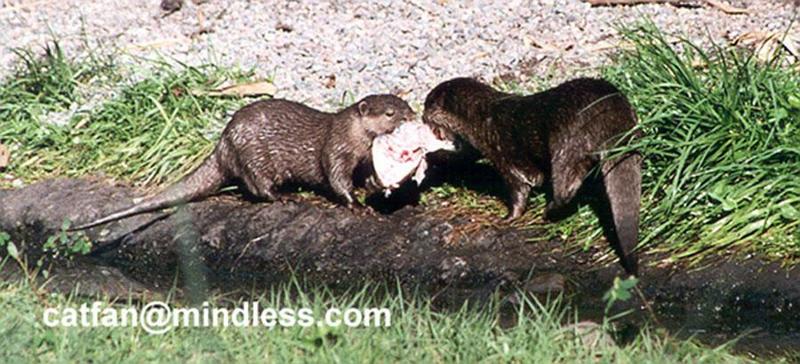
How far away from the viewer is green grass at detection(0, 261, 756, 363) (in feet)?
15.7

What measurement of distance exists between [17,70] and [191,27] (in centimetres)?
108

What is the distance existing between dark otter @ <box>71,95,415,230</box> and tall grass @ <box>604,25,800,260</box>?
1101 millimetres

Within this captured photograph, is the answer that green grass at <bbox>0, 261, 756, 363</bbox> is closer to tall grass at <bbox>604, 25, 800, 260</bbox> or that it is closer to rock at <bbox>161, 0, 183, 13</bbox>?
tall grass at <bbox>604, 25, 800, 260</bbox>

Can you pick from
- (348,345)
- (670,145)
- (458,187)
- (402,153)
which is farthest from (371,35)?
(348,345)

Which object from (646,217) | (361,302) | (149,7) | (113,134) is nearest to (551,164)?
(646,217)

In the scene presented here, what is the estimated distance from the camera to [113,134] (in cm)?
801

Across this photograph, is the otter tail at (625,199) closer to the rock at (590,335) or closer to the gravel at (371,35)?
the rock at (590,335)

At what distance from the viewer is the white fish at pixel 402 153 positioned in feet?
22.7

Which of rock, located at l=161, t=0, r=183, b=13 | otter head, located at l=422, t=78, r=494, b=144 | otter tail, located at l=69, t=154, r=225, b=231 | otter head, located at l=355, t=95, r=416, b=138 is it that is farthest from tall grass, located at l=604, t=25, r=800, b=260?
rock, located at l=161, t=0, r=183, b=13

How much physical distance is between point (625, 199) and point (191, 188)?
200cm

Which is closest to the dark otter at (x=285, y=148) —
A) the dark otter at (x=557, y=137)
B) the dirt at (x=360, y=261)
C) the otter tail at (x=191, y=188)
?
the otter tail at (x=191, y=188)

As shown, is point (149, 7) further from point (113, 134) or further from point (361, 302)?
point (361, 302)

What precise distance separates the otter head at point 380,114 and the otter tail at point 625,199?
1158 millimetres

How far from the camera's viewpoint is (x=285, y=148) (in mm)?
7312
